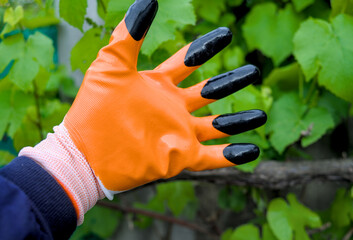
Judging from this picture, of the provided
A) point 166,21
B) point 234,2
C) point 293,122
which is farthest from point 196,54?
point 234,2

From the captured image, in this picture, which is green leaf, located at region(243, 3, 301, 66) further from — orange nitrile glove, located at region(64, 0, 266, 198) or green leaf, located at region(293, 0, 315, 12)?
orange nitrile glove, located at region(64, 0, 266, 198)

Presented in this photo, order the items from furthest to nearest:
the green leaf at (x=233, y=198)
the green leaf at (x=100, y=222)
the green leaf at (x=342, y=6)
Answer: the green leaf at (x=100, y=222)
the green leaf at (x=233, y=198)
the green leaf at (x=342, y=6)

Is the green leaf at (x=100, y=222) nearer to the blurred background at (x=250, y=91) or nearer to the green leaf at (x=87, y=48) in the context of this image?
the blurred background at (x=250, y=91)

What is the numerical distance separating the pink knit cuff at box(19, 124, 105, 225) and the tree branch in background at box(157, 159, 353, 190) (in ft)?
1.46

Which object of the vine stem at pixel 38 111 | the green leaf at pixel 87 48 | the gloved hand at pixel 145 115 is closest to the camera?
the gloved hand at pixel 145 115

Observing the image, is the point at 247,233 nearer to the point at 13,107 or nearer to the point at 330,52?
the point at 330,52

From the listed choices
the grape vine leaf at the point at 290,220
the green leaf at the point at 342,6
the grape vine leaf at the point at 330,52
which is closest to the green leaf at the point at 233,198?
the grape vine leaf at the point at 290,220

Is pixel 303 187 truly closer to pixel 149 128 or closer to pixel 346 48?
pixel 346 48

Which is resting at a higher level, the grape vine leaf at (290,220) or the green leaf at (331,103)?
the green leaf at (331,103)

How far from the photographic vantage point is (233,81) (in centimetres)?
61

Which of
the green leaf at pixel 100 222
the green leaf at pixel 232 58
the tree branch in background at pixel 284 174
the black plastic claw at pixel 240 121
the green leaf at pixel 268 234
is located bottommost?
the green leaf at pixel 100 222

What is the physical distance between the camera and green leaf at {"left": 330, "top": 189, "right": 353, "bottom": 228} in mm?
1099

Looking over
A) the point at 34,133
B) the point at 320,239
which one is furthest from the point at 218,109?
the point at 320,239

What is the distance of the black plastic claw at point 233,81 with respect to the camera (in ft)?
2.01
